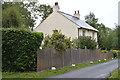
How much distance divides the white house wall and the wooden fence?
6806mm

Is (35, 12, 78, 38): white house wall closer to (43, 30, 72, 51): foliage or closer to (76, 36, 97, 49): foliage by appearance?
(76, 36, 97, 49): foliage

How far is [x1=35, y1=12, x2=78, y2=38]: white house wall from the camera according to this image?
32969 mm

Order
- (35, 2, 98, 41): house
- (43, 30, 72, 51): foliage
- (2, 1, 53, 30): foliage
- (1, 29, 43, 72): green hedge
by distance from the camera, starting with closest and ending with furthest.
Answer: (1, 29, 43, 72): green hedge < (43, 30, 72, 51): foliage < (2, 1, 53, 30): foliage < (35, 2, 98, 41): house

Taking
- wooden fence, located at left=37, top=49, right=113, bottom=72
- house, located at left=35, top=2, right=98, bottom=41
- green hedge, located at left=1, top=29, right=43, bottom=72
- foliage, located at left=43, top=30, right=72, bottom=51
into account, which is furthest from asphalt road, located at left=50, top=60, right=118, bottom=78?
house, located at left=35, top=2, right=98, bottom=41

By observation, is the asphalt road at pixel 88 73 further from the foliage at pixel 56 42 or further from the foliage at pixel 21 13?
the foliage at pixel 21 13

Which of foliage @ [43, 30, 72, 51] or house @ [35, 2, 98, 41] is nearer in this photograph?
foliage @ [43, 30, 72, 51]

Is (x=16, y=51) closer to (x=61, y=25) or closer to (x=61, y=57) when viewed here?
(x=61, y=57)

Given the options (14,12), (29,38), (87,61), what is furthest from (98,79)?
(14,12)

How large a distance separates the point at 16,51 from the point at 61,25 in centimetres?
2086

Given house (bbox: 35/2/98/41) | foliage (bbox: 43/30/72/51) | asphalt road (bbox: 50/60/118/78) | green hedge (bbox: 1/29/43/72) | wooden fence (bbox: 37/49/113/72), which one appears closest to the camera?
asphalt road (bbox: 50/60/118/78)

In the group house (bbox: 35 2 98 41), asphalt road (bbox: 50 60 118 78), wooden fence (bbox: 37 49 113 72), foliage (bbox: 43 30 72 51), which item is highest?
house (bbox: 35 2 98 41)

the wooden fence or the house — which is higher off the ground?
the house

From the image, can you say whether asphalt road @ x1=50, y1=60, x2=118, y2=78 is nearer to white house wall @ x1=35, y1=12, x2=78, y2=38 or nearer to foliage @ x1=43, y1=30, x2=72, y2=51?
foliage @ x1=43, y1=30, x2=72, y2=51

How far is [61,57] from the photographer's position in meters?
17.8
